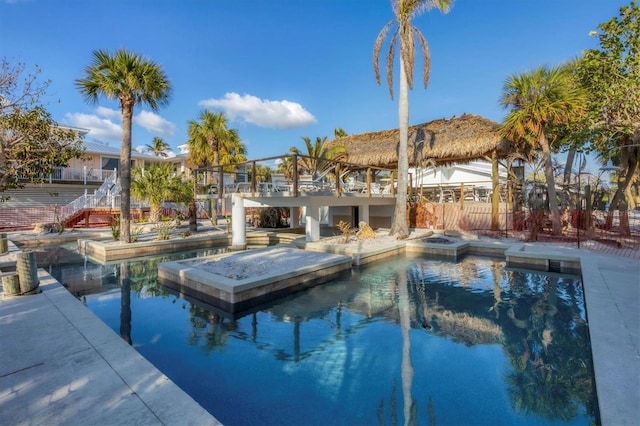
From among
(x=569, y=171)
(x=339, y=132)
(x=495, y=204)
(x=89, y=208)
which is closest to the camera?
(x=495, y=204)

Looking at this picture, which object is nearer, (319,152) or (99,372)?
(99,372)

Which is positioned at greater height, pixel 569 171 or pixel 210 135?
pixel 210 135

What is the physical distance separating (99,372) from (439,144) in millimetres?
18082

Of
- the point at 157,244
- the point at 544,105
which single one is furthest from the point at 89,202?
the point at 544,105

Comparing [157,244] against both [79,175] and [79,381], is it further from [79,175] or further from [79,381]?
[79,175]

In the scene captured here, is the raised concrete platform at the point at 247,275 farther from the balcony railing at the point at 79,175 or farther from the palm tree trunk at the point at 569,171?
the balcony railing at the point at 79,175

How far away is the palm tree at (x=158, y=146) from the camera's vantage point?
128 feet

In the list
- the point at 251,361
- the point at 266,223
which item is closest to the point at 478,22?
the point at 266,223

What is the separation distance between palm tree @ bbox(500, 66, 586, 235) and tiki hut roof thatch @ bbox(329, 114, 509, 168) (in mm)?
2350

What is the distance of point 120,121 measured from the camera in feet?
41.9

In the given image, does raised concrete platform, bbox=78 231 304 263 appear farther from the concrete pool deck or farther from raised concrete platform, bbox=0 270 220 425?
raised concrete platform, bbox=0 270 220 425

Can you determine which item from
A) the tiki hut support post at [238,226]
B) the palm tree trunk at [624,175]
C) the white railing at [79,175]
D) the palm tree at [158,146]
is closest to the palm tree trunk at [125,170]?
the tiki hut support post at [238,226]

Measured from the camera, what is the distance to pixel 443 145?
1806 centimetres

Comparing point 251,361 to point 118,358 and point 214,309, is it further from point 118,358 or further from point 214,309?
point 214,309
